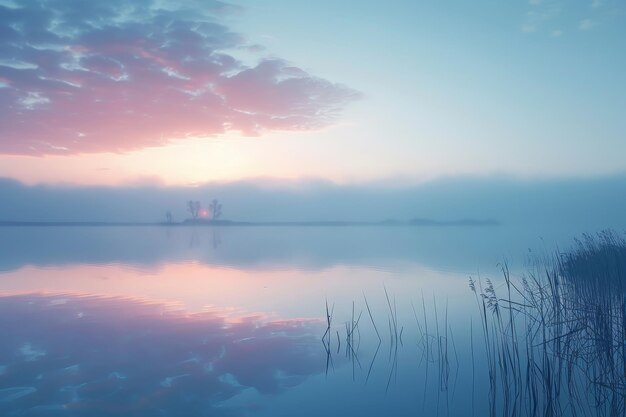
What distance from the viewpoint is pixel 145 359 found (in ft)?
22.8

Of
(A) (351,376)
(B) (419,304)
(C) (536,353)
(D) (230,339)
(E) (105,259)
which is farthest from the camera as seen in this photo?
(E) (105,259)

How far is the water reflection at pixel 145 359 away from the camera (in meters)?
5.39

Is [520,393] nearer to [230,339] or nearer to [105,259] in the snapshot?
[230,339]

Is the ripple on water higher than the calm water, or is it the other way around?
the ripple on water

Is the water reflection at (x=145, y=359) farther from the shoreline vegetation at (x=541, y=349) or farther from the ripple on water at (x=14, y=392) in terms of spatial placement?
the shoreline vegetation at (x=541, y=349)

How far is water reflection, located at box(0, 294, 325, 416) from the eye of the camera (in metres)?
5.39

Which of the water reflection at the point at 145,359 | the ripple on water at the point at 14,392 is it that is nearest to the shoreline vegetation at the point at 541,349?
the water reflection at the point at 145,359

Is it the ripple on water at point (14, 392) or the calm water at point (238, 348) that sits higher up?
the ripple on water at point (14, 392)

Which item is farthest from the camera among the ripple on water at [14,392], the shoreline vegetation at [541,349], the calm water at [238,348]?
the calm water at [238,348]

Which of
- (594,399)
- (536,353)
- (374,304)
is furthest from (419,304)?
(594,399)

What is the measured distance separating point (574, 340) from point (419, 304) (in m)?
4.68

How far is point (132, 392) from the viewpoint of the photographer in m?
5.66

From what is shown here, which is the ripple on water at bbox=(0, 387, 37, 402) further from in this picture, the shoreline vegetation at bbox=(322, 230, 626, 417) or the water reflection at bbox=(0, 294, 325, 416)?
the shoreline vegetation at bbox=(322, 230, 626, 417)

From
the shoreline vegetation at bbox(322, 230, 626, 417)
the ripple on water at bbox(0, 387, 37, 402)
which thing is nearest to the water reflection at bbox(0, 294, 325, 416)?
the ripple on water at bbox(0, 387, 37, 402)
